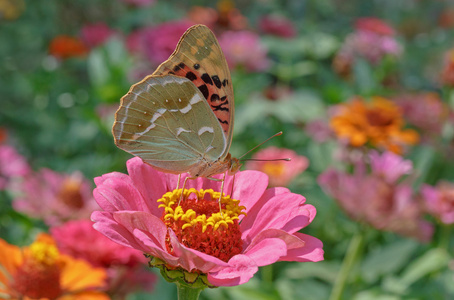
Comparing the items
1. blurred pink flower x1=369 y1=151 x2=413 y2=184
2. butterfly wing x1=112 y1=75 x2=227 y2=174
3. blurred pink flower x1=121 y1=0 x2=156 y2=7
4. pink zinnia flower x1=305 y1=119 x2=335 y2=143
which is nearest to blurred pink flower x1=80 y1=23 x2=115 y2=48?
blurred pink flower x1=121 y1=0 x2=156 y2=7

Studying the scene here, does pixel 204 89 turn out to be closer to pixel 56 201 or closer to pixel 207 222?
pixel 207 222

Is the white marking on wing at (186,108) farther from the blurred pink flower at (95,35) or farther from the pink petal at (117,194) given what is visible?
the blurred pink flower at (95,35)

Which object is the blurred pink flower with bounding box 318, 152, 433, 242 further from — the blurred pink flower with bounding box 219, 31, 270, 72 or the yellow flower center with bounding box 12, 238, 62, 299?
the blurred pink flower with bounding box 219, 31, 270, 72

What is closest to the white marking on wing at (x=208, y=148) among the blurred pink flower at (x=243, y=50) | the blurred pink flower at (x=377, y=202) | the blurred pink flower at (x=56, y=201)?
the blurred pink flower at (x=377, y=202)

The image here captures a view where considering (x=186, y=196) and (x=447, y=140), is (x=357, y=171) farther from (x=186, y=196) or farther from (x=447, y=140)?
(x=447, y=140)

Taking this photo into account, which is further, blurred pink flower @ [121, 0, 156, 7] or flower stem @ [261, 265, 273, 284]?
blurred pink flower @ [121, 0, 156, 7]

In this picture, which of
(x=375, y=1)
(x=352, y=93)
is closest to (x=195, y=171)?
(x=352, y=93)
